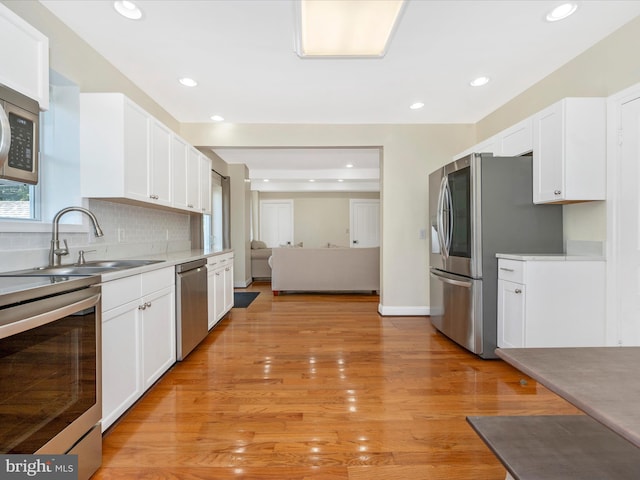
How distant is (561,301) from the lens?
2.35 meters

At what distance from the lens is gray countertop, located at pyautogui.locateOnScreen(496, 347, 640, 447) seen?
553 mm

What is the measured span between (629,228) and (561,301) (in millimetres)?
654

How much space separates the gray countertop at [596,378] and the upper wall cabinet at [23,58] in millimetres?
2238

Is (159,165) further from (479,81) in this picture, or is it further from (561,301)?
(561,301)

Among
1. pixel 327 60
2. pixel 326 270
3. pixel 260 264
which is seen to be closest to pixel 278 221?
pixel 260 264

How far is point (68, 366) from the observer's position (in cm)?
126

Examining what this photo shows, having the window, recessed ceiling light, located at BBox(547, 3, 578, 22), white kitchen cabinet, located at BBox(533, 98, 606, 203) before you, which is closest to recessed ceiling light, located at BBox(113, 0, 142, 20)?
the window

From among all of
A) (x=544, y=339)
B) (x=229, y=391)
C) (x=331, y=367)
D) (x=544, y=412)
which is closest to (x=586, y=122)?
(x=544, y=339)

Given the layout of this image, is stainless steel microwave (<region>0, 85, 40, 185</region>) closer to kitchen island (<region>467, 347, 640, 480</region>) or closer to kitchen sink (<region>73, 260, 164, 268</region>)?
kitchen sink (<region>73, 260, 164, 268</region>)

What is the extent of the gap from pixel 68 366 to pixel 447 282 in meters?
2.96

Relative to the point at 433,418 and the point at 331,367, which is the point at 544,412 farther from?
the point at 331,367

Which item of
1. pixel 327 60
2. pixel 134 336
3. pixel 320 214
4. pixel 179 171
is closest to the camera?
pixel 134 336

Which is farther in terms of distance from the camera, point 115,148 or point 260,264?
point 260,264

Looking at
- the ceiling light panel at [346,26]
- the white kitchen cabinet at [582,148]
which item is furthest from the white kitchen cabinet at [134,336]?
the white kitchen cabinet at [582,148]
